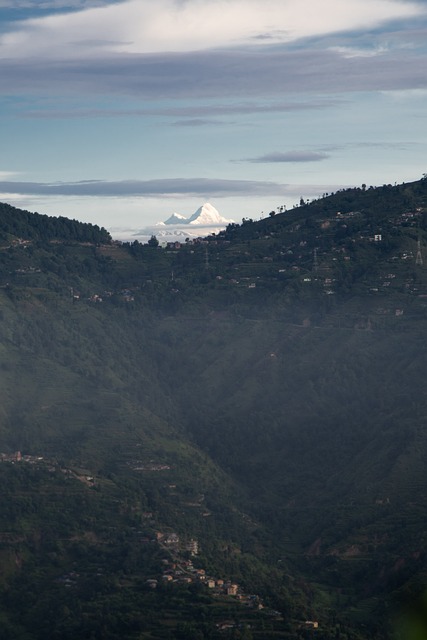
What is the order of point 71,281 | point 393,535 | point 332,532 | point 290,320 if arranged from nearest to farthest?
point 393,535
point 332,532
point 290,320
point 71,281

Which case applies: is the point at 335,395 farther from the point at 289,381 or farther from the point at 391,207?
the point at 391,207

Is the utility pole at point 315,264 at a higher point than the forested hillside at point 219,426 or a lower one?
higher

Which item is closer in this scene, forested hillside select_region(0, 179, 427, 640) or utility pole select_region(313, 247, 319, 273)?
forested hillside select_region(0, 179, 427, 640)

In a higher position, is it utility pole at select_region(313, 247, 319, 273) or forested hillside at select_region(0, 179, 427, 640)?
utility pole at select_region(313, 247, 319, 273)

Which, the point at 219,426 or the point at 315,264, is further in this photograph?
the point at 315,264

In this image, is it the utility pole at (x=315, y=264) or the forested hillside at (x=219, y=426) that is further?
the utility pole at (x=315, y=264)

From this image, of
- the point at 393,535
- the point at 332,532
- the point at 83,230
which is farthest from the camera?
the point at 83,230

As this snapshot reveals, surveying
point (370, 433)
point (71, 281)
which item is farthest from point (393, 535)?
point (71, 281)

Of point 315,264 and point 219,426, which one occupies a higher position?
point 315,264
